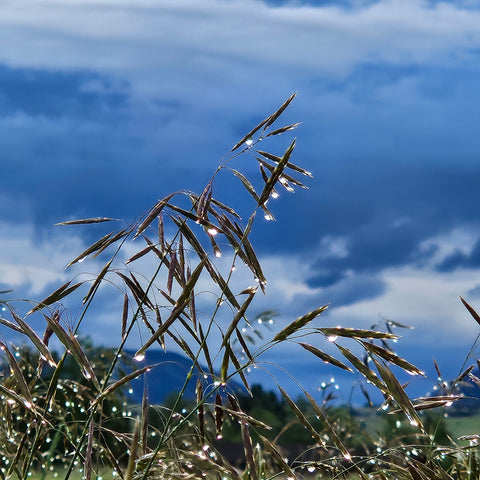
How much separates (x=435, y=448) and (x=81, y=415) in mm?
2848

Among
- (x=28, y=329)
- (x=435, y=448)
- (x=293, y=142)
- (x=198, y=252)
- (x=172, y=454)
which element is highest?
(x=293, y=142)

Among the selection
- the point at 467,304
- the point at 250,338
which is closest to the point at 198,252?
the point at 467,304

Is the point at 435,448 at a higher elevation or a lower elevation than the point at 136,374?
lower

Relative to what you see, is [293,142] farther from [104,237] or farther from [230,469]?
[230,469]

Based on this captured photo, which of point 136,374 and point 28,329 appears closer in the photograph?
point 136,374

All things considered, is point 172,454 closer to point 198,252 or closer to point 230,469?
point 230,469

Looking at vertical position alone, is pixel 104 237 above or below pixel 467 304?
above

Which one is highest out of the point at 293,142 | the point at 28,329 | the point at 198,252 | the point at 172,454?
the point at 293,142

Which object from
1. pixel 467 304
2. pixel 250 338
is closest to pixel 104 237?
pixel 467 304

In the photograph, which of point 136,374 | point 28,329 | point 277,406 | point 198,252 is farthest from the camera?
point 277,406

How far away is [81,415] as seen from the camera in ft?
14.1

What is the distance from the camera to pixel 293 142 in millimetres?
1786

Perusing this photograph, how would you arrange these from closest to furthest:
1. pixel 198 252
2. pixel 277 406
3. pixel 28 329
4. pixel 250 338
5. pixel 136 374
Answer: pixel 136 374 < pixel 28 329 < pixel 198 252 < pixel 250 338 < pixel 277 406

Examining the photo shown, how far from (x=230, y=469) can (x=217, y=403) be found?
22cm
